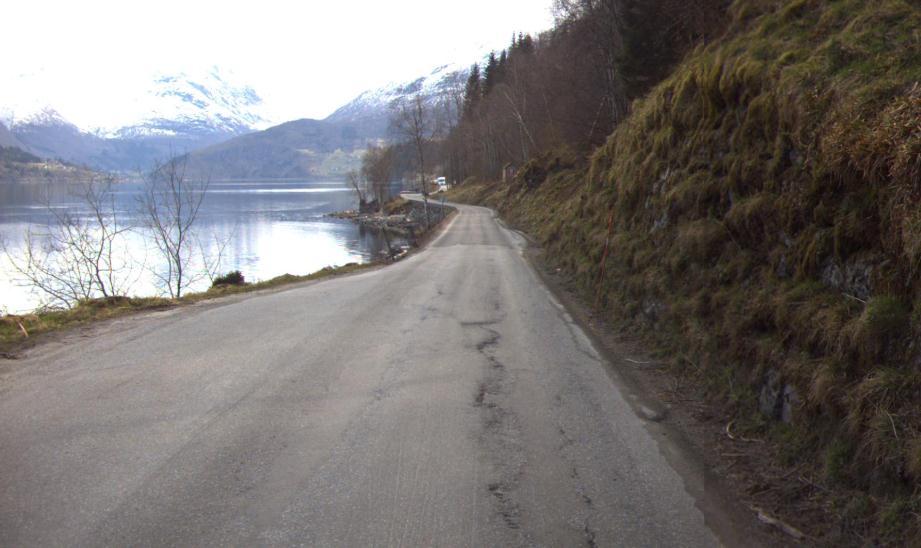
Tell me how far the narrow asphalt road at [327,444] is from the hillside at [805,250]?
1071mm

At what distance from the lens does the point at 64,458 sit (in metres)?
4.88

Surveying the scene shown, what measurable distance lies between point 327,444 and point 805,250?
4.80 meters

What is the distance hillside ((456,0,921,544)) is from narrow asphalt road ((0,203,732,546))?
1071 millimetres

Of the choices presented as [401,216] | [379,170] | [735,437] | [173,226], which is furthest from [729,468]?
[379,170]

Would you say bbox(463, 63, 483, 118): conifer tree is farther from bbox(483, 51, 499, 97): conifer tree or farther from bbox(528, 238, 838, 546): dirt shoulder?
bbox(528, 238, 838, 546): dirt shoulder

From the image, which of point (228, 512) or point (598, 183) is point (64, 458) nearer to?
point (228, 512)

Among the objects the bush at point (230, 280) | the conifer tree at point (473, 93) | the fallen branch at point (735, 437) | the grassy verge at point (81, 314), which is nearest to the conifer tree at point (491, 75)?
the conifer tree at point (473, 93)

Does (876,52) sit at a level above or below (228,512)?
above

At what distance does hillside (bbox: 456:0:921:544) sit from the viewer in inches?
175

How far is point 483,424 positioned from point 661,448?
1515 mm

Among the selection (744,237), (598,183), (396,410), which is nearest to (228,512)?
(396,410)

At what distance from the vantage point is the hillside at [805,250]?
4449mm

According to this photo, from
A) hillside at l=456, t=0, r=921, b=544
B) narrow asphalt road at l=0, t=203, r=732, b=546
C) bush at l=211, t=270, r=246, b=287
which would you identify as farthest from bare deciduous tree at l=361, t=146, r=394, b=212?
narrow asphalt road at l=0, t=203, r=732, b=546

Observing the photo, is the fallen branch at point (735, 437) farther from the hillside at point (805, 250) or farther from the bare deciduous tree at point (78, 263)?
the bare deciduous tree at point (78, 263)
